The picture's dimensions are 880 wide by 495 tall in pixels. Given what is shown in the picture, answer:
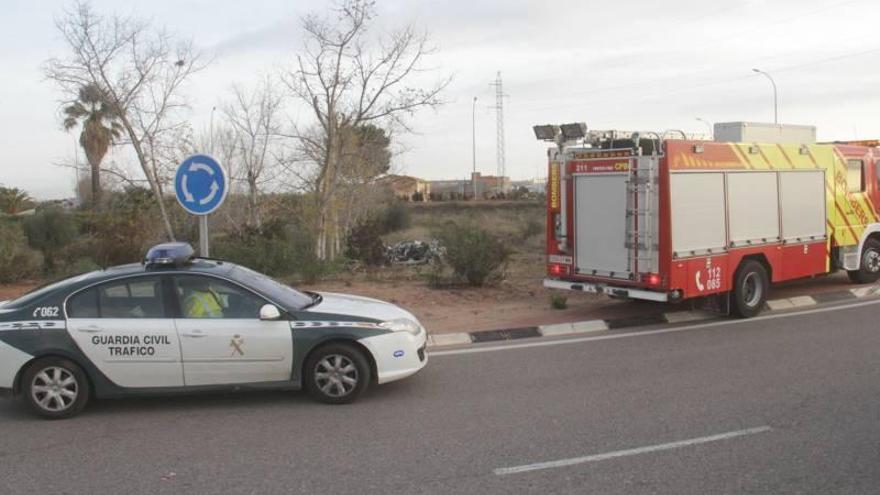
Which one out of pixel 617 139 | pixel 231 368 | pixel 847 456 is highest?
pixel 617 139

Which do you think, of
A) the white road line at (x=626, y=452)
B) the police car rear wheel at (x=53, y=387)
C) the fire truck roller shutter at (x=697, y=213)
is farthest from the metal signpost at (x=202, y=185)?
the fire truck roller shutter at (x=697, y=213)

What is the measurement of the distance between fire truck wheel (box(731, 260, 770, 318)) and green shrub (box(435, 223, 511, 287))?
152 inches

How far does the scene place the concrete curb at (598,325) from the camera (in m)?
9.33

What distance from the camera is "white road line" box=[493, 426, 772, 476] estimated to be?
4.88m

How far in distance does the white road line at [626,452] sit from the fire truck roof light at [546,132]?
229 inches

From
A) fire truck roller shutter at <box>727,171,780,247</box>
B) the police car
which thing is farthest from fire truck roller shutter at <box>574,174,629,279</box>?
the police car

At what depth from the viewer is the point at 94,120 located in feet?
71.5

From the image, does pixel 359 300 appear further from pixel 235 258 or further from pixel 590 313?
pixel 235 258

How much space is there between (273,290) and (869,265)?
34.7ft

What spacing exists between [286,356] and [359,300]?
1193mm

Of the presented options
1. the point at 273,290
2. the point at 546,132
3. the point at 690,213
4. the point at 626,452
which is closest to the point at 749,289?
the point at 690,213

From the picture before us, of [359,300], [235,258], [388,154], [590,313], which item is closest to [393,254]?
[388,154]

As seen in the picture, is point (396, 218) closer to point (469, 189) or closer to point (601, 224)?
point (601, 224)

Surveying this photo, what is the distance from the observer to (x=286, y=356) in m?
6.46
